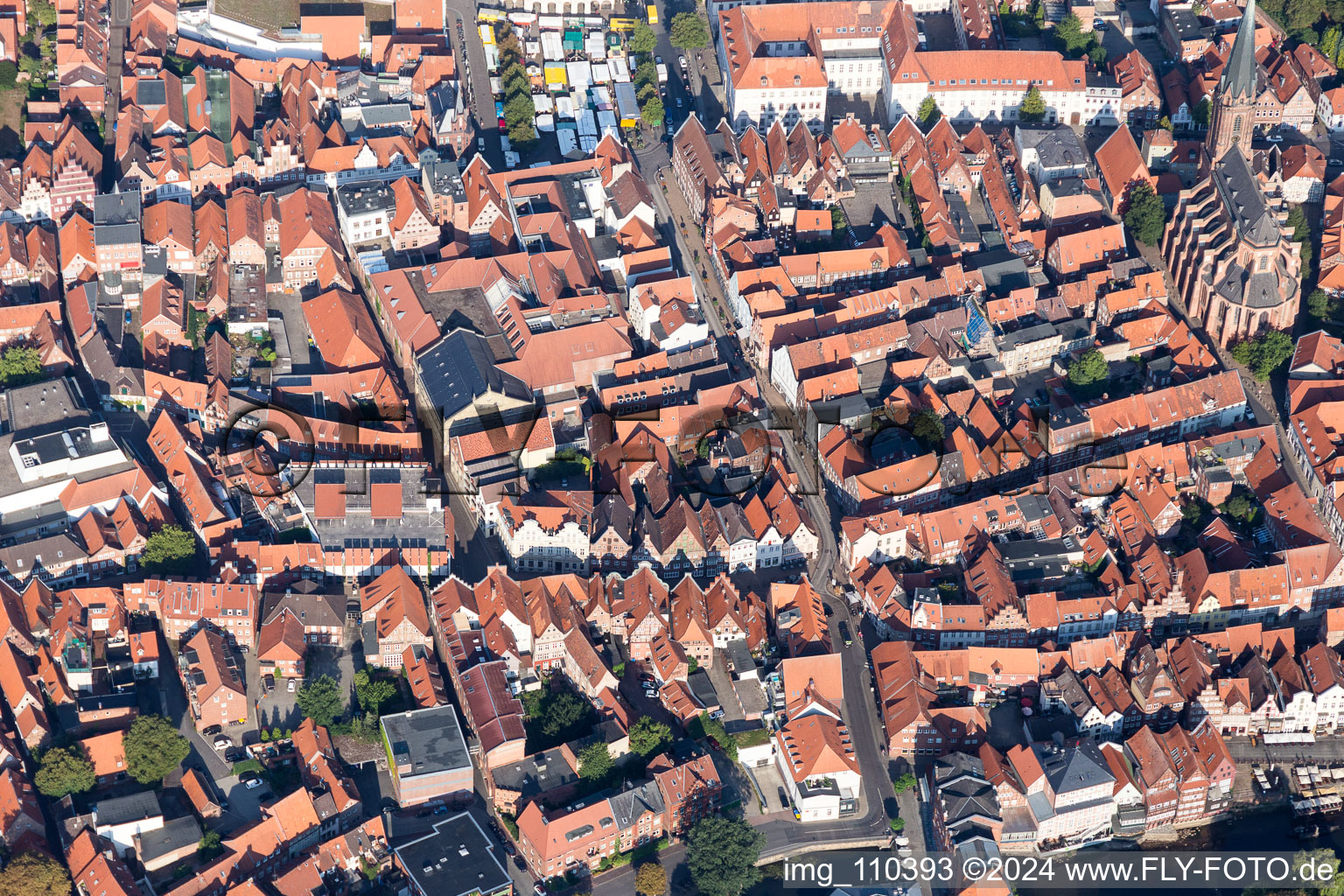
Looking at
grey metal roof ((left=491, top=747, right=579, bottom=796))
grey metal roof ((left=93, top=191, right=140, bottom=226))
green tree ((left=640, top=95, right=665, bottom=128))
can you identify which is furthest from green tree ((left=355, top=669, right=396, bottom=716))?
green tree ((left=640, top=95, right=665, bottom=128))

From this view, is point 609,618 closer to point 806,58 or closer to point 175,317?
point 175,317

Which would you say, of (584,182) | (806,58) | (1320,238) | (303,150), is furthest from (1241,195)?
(303,150)

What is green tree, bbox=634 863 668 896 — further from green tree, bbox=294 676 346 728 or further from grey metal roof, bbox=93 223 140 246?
grey metal roof, bbox=93 223 140 246

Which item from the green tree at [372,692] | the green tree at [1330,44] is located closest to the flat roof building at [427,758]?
the green tree at [372,692]

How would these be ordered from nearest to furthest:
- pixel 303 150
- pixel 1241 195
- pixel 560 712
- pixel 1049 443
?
1. pixel 560 712
2. pixel 1049 443
3. pixel 1241 195
4. pixel 303 150

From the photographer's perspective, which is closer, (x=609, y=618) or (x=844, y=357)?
(x=609, y=618)

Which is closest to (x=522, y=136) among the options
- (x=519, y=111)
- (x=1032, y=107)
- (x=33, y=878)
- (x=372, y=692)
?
(x=519, y=111)
